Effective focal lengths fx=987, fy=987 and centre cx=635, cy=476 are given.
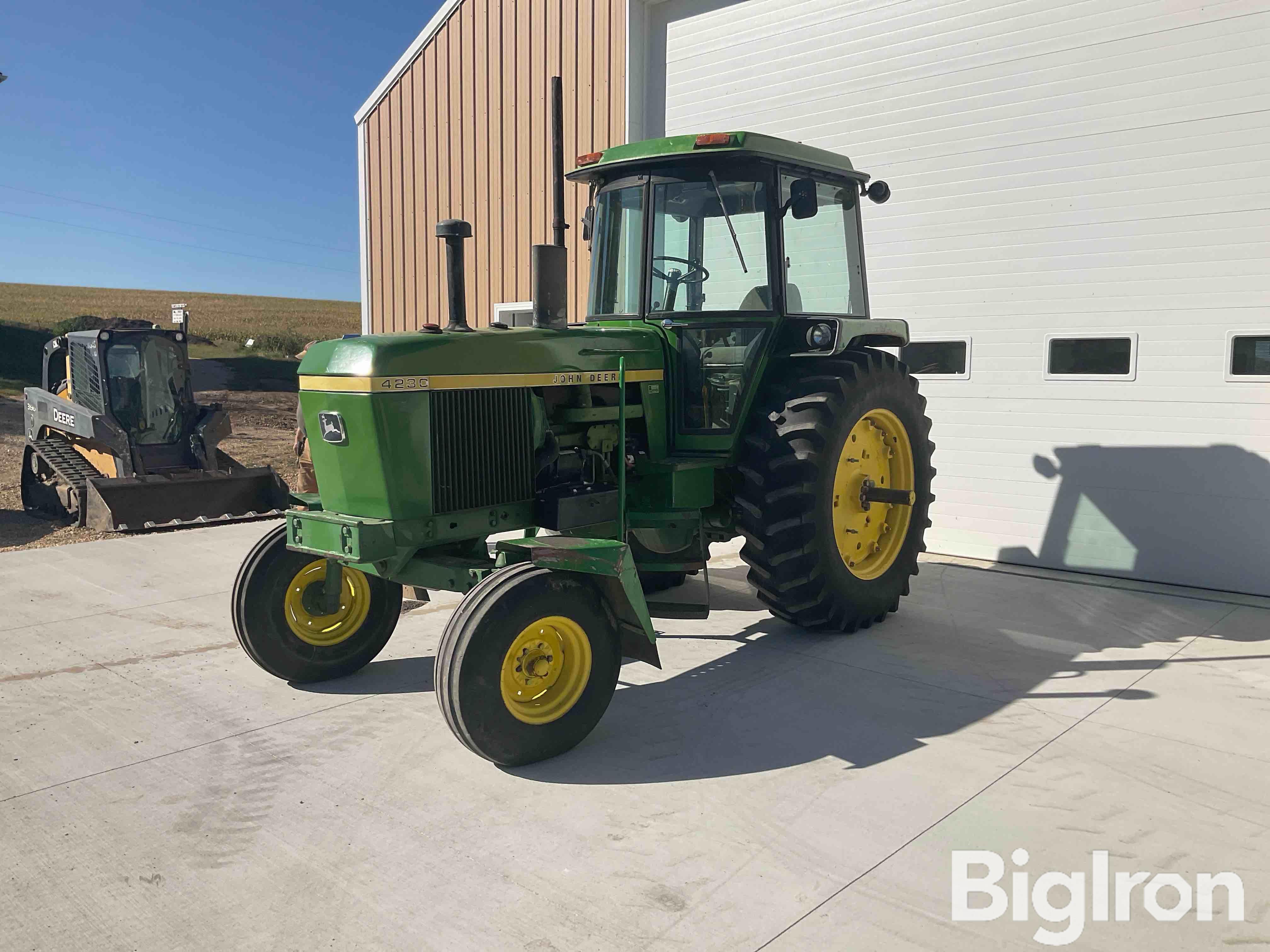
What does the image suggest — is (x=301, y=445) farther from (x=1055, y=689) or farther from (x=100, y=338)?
(x=1055, y=689)

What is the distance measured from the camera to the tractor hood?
414 cm

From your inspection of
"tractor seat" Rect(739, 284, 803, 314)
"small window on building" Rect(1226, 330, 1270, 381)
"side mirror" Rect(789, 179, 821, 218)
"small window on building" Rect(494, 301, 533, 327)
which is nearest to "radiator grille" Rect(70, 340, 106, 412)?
"small window on building" Rect(494, 301, 533, 327)

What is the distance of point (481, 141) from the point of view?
11531 millimetres

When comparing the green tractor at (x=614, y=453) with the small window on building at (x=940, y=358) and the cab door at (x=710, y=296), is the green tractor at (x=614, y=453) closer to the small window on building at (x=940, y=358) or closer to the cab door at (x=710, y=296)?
the cab door at (x=710, y=296)

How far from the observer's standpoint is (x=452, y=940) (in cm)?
280

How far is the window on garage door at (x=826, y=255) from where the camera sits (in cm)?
560

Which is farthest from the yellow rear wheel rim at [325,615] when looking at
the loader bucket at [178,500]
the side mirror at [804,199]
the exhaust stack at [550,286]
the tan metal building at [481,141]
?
the loader bucket at [178,500]

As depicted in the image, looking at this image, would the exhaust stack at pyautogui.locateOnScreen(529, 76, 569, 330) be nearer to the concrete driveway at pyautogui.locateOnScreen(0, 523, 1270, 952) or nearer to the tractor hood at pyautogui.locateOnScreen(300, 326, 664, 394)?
the tractor hood at pyautogui.locateOnScreen(300, 326, 664, 394)

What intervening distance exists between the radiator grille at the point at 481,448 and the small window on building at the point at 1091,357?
15.6ft

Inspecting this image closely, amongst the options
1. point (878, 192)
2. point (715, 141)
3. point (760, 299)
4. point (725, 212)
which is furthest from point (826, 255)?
point (715, 141)

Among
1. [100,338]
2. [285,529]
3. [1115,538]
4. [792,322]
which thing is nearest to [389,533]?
[285,529]

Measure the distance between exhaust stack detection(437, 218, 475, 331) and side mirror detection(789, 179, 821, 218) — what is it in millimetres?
1788

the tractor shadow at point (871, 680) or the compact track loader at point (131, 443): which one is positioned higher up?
the compact track loader at point (131, 443)

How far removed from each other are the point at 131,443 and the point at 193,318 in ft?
135
